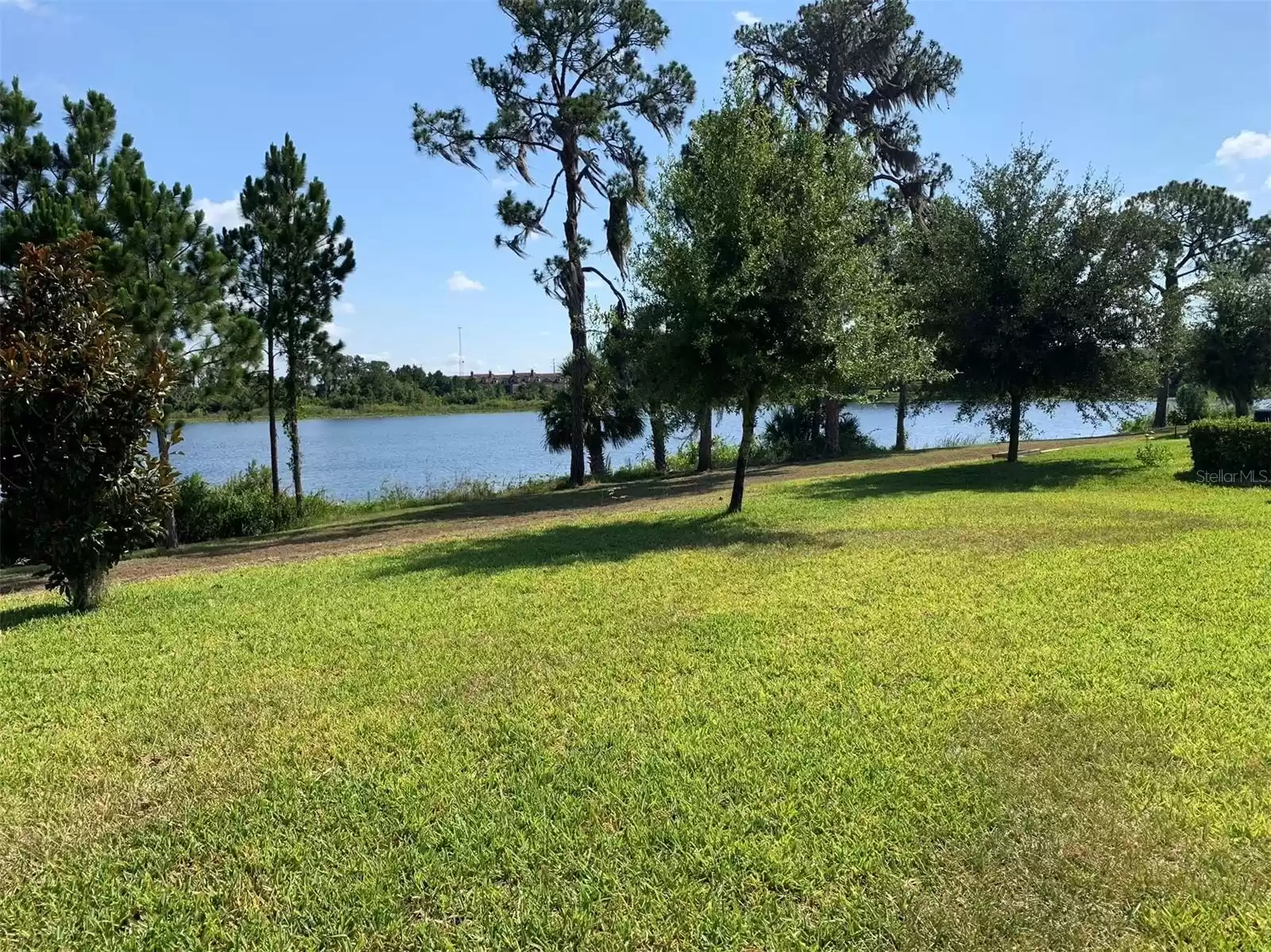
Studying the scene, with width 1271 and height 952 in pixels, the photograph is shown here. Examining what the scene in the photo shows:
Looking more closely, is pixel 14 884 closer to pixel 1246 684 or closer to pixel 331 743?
pixel 331 743

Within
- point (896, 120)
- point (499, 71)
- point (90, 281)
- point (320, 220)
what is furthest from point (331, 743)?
point (896, 120)

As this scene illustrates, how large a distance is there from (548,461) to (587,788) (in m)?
31.8

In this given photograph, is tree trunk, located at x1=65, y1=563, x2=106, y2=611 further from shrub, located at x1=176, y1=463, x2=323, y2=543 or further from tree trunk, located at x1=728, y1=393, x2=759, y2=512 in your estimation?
shrub, located at x1=176, y1=463, x2=323, y2=543

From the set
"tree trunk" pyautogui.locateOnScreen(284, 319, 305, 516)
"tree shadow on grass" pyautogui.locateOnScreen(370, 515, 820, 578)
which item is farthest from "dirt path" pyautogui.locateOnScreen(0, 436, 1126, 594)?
"tree trunk" pyautogui.locateOnScreen(284, 319, 305, 516)

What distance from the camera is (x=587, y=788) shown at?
146 inches

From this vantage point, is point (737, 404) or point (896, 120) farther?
point (896, 120)

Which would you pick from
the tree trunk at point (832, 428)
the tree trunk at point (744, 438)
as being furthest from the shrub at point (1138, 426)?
the tree trunk at point (744, 438)

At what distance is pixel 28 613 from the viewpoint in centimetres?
786

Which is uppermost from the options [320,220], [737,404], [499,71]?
[499,71]

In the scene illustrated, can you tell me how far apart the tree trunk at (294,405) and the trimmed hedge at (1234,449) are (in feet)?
59.0

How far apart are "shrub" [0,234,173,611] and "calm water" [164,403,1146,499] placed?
5121 mm

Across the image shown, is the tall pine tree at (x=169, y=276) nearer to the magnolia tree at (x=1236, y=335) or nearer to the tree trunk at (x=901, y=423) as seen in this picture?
the tree trunk at (x=901, y=423)

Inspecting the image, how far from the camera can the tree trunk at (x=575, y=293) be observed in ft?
67.2

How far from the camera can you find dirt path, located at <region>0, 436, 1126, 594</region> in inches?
460
